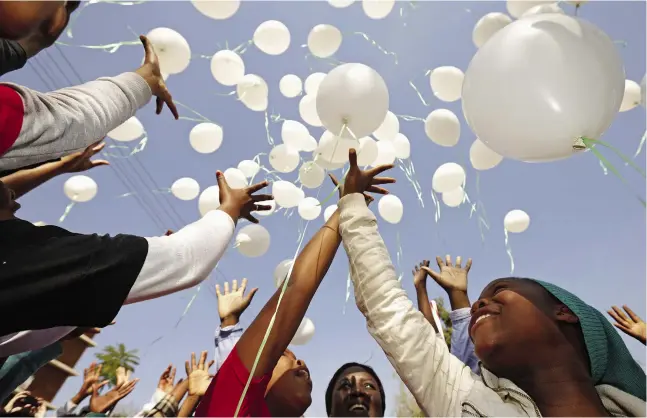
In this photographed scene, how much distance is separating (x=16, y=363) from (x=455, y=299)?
7.86ft

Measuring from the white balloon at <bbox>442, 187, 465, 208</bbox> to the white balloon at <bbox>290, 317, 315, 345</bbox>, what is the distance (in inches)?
56.4

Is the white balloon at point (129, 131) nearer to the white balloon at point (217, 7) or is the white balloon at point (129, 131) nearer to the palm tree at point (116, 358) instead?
the white balloon at point (217, 7)

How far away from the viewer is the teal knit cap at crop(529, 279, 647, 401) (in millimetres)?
1561

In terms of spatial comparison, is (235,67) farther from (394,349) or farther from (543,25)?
(394,349)

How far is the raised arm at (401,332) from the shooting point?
1499mm

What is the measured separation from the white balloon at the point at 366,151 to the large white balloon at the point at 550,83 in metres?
1.30

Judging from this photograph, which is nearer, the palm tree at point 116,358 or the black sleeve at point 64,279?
the black sleeve at point 64,279

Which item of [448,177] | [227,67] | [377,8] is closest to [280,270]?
[448,177]

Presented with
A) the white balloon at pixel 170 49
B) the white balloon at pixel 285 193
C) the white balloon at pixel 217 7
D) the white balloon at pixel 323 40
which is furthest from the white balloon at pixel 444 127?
the white balloon at pixel 170 49

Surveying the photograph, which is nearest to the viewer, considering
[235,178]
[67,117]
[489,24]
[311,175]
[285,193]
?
[67,117]

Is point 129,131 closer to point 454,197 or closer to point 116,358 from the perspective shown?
point 454,197

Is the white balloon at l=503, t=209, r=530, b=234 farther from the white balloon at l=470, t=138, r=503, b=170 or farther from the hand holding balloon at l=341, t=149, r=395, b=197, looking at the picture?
the hand holding balloon at l=341, t=149, r=395, b=197

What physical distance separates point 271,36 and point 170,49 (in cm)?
77

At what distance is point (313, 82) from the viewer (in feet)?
10.8
